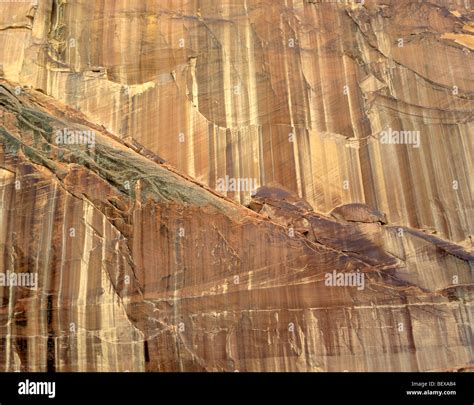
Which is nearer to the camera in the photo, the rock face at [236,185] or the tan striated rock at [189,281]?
the tan striated rock at [189,281]

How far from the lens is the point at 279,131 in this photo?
19.5 m

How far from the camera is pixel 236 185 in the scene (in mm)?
18734

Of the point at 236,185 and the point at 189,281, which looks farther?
the point at 236,185

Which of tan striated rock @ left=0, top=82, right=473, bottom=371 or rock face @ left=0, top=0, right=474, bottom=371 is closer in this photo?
tan striated rock @ left=0, top=82, right=473, bottom=371

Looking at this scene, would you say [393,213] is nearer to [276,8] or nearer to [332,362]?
[332,362]

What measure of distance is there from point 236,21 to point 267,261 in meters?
9.56

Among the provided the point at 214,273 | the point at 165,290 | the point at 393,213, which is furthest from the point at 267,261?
the point at 393,213

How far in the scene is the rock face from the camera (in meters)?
16.3

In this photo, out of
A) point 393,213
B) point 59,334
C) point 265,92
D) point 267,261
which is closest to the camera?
point 59,334

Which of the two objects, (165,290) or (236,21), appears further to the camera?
(236,21)

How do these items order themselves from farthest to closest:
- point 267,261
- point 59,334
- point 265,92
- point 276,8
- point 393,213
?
point 276,8 < point 265,92 < point 393,213 < point 267,261 < point 59,334

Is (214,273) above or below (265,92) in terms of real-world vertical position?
below

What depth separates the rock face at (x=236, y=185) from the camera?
16297mm
